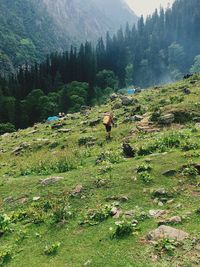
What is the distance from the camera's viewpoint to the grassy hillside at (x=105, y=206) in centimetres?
1026

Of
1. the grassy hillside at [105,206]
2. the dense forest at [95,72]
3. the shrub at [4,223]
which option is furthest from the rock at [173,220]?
the dense forest at [95,72]

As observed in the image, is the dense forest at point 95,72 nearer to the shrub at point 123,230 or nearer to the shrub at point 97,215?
the shrub at point 97,215

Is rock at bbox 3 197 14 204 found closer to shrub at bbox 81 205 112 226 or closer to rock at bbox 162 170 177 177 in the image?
shrub at bbox 81 205 112 226

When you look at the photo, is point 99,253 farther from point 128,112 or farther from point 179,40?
point 179,40

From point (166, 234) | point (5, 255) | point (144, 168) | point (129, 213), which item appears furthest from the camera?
point (144, 168)

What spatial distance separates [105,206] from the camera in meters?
12.8

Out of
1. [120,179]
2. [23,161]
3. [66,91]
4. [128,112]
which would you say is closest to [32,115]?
[66,91]

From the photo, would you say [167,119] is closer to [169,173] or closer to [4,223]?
[169,173]

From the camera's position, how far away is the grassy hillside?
10.3m

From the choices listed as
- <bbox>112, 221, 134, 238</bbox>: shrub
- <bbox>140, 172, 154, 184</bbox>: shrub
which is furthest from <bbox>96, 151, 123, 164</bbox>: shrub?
<bbox>112, 221, 134, 238</bbox>: shrub

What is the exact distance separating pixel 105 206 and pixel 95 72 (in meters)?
127

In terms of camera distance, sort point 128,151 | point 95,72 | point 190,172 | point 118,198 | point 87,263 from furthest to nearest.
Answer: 1. point 95,72
2. point 128,151
3. point 190,172
4. point 118,198
5. point 87,263

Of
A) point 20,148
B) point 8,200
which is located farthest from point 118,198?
point 20,148

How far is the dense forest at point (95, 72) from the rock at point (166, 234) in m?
79.5
